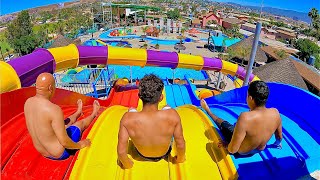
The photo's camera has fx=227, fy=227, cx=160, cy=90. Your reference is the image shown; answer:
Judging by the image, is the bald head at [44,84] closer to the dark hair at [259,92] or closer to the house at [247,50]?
the dark hair at [259,92]

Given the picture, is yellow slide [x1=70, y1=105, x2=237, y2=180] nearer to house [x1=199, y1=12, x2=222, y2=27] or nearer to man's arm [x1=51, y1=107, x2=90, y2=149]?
man's arm [x1=51, y1=107, x2=90, y2=149]

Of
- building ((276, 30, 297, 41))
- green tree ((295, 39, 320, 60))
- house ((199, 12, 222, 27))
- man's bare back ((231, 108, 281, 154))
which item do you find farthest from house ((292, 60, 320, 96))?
house ((199, 12, 222, 27))

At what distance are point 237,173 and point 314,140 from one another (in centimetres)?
131

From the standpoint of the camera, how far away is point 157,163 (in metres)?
2.44

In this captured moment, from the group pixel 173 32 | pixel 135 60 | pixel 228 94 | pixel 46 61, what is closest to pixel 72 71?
pixel 135 60

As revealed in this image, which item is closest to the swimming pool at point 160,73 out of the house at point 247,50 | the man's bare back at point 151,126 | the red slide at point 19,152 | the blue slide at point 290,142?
the house at point 247,50

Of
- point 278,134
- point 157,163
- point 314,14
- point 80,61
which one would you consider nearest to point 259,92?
point 278,134

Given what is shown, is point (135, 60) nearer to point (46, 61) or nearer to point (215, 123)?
point (46, 61)

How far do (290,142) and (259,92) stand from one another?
1.14m

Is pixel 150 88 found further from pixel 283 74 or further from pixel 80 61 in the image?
pixel 283 74

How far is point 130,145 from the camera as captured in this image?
8.56 feet

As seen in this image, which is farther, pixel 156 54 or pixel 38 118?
pixel 156 54

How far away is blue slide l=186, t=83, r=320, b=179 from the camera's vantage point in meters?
2.35

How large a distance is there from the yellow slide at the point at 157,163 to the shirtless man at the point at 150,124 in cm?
21
